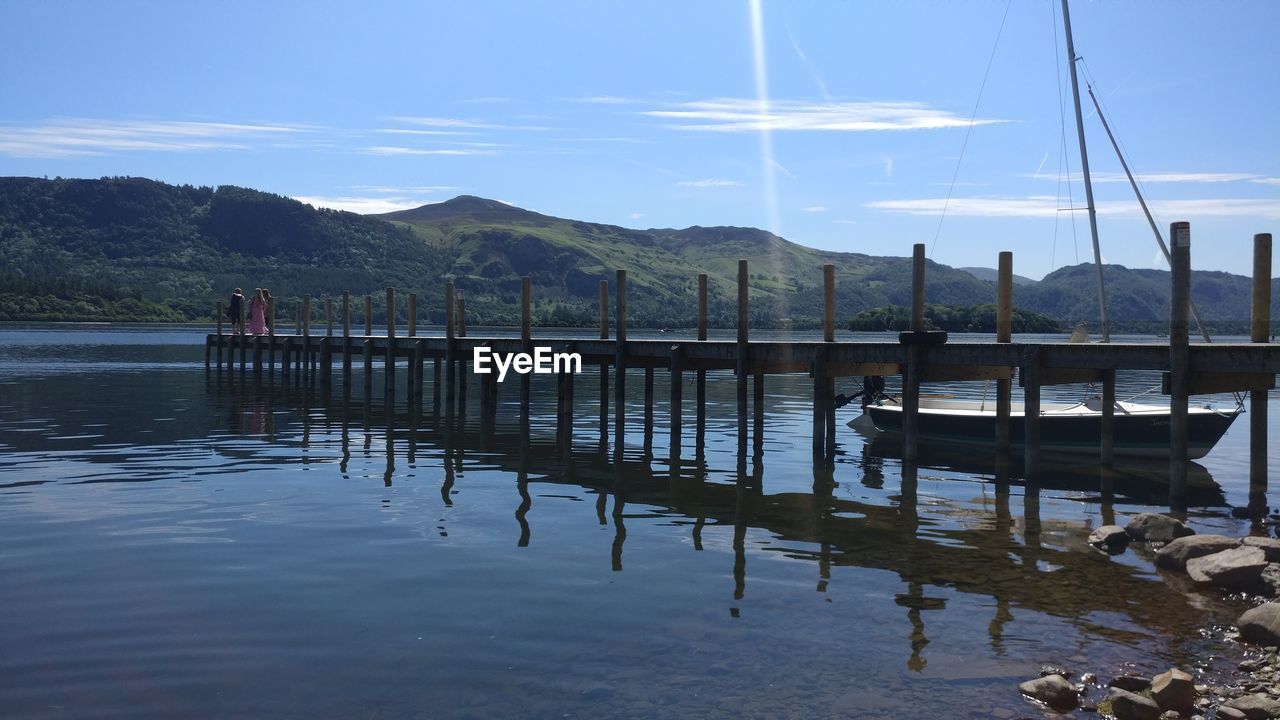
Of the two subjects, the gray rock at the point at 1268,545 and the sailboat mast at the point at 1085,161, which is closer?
the gray rock at the point at 1268,545

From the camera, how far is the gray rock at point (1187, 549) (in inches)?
503

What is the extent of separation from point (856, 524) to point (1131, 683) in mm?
7481

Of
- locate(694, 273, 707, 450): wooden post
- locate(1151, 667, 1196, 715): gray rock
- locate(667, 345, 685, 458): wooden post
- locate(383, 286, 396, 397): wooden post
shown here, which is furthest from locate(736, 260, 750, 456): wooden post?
locate(383, 286, 396, 397): wooden post

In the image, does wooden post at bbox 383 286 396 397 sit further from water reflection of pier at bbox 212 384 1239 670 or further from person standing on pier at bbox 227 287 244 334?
person standing on pier at bbox 227 287 244 334

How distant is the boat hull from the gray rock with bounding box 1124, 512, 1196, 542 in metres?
8.58

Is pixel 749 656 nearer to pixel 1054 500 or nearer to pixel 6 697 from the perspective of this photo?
pixel 6 697

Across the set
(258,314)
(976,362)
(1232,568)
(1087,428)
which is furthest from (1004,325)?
(258,314)

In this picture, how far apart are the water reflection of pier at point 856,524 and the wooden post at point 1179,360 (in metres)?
1.24

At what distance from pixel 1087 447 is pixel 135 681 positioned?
20920 millimetres

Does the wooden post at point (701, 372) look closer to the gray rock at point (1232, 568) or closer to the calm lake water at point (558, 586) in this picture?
the calm lake water at point (558, 586)

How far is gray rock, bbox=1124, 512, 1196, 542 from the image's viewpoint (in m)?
14.1

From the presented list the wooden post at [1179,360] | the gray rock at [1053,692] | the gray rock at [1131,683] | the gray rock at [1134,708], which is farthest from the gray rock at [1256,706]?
the wooden post at [1179,360]

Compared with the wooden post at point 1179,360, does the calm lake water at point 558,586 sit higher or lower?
lower

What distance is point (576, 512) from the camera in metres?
16.6
